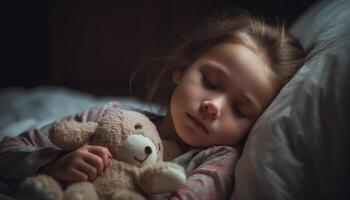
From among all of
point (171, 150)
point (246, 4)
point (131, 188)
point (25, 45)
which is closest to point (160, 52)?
point (246, 4)

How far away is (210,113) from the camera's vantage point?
864mm

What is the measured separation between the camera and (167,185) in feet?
2.30

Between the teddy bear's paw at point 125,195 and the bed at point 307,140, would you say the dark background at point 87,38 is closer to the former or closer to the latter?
the bed at point 307,140

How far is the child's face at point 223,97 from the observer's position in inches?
34.9

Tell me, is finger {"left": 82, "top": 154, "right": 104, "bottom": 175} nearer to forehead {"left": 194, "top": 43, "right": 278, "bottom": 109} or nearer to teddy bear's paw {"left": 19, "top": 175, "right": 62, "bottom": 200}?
teddy bear's paw {"left": 19, "top": 175, "right": 62, "bottom": 200}

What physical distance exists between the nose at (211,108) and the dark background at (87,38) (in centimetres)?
150

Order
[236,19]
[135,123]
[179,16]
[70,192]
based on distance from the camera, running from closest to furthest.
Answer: [70,192], [135,123], [236,19], [179,16]

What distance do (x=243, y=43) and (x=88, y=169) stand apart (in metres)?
0.45

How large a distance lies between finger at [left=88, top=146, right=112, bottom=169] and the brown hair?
15.5 inches

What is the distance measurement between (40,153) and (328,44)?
0.58 meters

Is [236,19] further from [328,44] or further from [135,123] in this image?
[135,123]

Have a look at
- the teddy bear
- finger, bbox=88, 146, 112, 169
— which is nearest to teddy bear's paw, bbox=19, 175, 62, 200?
the teddy bear

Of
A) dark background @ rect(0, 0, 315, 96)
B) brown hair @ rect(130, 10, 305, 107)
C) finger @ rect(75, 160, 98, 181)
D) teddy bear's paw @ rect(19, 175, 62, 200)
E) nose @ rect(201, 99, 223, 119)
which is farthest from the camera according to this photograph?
dark background @ rect(0, 0, 315, 96)

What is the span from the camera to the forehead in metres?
0.91
